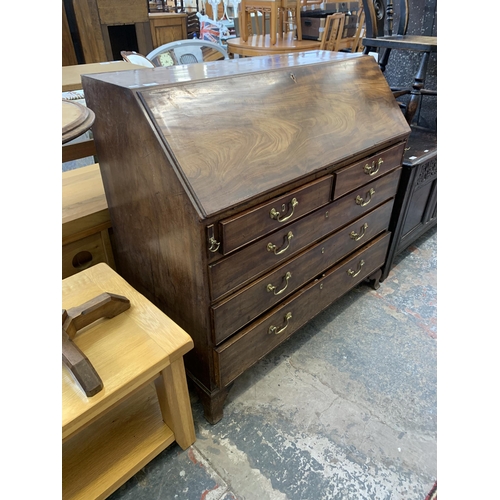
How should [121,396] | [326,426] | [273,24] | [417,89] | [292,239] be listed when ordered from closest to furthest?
[121,396], [292,239], [326,426], [417,89], [273,24]

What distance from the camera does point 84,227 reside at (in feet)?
4.77

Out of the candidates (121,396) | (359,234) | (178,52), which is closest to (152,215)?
(121,396)

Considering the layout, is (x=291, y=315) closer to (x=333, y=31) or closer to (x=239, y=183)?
(x=239, y=183)

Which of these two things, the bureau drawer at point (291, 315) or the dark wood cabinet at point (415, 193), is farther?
the dark wood cabinet at point (415, 193)

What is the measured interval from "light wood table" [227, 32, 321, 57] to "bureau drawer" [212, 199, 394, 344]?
2173 mm

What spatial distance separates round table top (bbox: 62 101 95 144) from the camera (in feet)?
2.53

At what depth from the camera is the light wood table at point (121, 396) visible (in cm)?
91

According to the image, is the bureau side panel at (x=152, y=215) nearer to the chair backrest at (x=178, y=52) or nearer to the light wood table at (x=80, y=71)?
the light wood table at (x=80, y=71)

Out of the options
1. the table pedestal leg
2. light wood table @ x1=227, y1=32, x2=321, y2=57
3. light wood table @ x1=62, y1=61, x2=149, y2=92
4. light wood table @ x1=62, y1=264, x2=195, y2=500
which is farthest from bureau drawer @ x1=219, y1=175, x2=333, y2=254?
light wood table @ x1=227, y1=32, x2=321, y2=57

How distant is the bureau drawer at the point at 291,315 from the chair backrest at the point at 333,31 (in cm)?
245

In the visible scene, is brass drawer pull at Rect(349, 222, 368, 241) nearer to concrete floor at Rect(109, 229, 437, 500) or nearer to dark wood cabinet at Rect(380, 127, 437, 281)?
dark wood cabinet at Rect(380, 127, 437, 281)

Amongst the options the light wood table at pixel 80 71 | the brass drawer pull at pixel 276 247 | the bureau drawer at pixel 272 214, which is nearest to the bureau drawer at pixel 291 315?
the brass drawer pull at pixel 276 247

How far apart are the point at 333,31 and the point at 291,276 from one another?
3.01m

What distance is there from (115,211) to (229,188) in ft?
1.84
